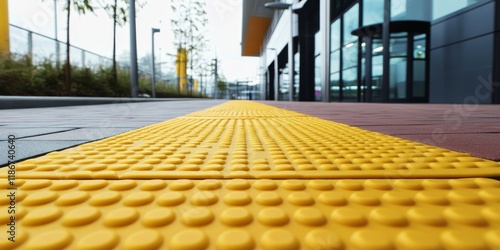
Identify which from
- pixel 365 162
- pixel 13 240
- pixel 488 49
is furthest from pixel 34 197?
pixel 488 49

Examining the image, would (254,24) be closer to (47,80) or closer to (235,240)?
(47,80)

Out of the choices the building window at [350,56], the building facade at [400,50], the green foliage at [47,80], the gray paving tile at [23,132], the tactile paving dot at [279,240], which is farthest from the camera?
the building window at [350,56]

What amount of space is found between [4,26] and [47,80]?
1.91 meters

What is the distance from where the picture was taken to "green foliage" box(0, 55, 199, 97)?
337 inches

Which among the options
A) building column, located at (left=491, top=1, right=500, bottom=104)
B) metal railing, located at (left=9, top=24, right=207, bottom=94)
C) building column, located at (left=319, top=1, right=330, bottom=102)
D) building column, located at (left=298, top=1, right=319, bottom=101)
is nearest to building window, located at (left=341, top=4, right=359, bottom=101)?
building column, located at (left=319, top=1, right=330, bottom=102)

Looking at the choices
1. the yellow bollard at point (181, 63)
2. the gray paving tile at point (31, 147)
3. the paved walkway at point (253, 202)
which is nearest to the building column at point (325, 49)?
the gray paving tile at point (31, 147)

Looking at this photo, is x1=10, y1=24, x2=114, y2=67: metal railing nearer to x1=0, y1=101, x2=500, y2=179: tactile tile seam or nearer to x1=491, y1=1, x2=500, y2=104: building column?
x1=0, y1=101, x2=500, y2=179: tactile tile seam

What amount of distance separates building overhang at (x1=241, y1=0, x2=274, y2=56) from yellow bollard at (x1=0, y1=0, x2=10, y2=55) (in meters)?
16.3

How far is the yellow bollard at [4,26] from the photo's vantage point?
9402 mm

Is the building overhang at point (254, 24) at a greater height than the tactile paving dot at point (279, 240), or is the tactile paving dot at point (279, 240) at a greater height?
the building overhang at point (254, 24)

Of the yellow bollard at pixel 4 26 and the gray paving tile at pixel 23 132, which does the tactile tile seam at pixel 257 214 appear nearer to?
the gray paving tile at pixel 23 132

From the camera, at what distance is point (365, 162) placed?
1097mm

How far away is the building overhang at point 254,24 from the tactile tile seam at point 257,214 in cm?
2342

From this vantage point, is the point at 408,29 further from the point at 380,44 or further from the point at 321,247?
the point at 321,247
